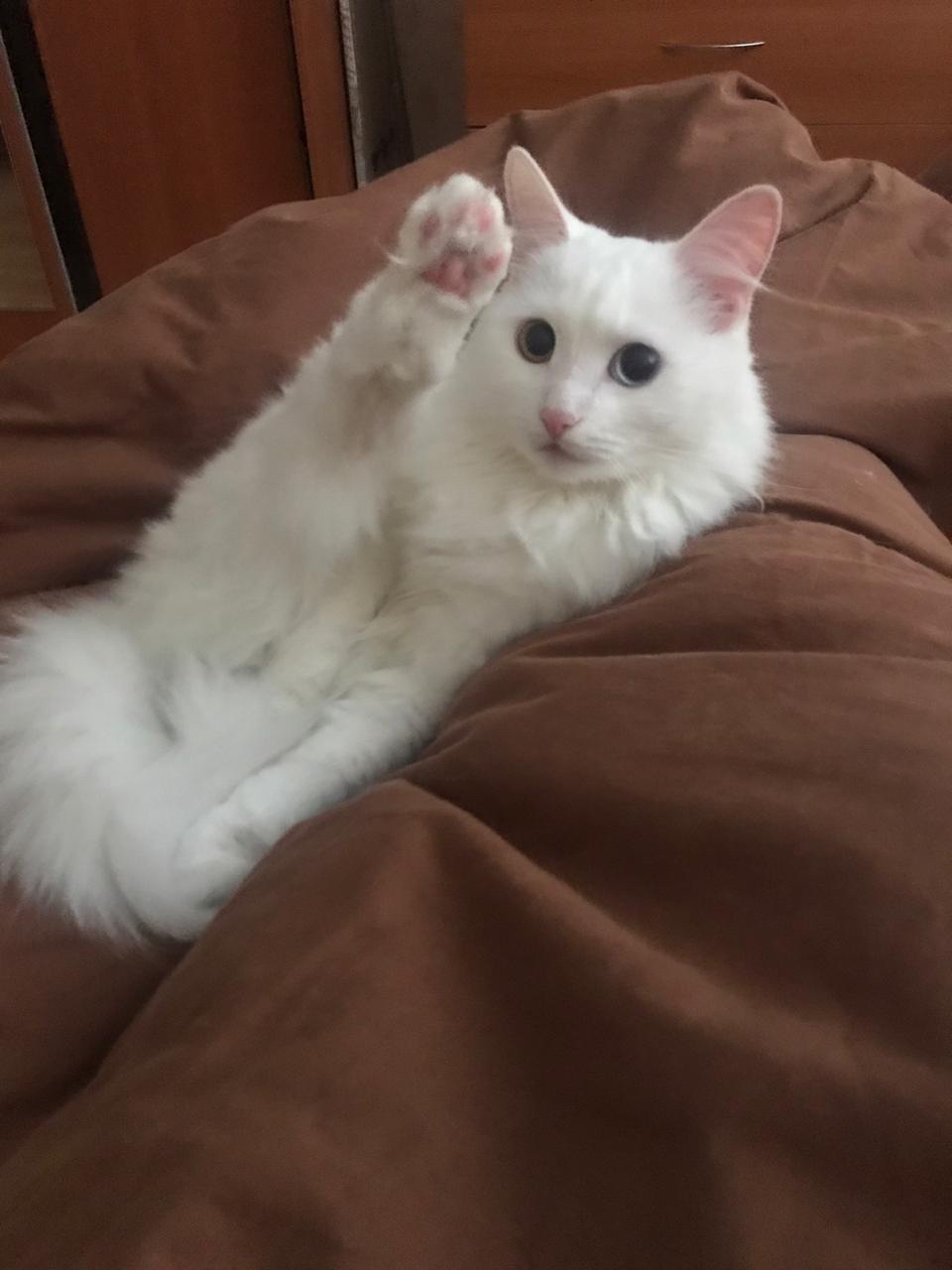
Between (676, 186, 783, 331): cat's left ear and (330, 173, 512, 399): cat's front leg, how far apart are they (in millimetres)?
249

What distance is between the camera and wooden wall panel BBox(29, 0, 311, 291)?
2.45 m

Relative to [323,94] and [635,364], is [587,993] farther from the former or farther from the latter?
[323,94]

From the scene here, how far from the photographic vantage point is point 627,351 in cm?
101


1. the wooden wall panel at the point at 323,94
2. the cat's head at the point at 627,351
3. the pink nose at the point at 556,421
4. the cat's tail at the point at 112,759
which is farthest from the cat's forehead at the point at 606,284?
the wooden wall panel at the point at 323,94

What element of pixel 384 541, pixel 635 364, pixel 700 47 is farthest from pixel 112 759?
pixel 700 47

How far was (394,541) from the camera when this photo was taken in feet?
3.74

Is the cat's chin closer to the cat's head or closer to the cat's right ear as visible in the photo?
the cat's head

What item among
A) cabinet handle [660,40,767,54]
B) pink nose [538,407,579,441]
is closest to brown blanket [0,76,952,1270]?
pink nose [538,407,579,441]

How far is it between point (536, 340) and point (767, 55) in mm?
1661

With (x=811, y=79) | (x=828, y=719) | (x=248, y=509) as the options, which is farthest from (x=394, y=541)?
(x=811, y=79)

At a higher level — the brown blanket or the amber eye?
the amber eye

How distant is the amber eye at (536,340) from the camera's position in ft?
3.43

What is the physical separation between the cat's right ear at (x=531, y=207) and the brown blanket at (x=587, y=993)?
399 millimetres

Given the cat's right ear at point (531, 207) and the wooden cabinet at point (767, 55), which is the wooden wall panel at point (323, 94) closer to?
the wooden cabinet at point (767, 55)
